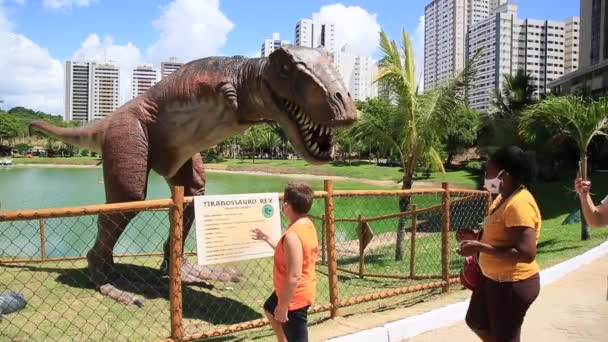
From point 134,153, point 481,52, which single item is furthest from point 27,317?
point 481,52

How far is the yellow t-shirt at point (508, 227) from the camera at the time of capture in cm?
282

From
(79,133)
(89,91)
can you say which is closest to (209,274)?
(79,133)

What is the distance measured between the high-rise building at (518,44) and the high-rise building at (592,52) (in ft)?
57.6

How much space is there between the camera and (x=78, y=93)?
114000 millimetres

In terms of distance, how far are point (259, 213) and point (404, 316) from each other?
6.34 ft

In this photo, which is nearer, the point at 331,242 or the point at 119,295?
the point at 331,242

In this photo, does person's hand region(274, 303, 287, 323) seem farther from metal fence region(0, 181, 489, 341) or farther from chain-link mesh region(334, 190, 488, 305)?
chain-link mesh region(334, 190, 488, 305)

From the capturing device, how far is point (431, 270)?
9.83 m

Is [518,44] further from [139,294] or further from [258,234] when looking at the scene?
[258,234]

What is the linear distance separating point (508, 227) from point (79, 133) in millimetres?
4994

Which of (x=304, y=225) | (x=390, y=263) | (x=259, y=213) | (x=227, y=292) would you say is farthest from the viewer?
(x=390, y=263)

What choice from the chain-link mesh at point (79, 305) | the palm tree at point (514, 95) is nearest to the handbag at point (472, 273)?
the chain-link mesh at point (79, 305)

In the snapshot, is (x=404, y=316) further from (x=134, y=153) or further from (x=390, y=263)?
(x=390, y=263)

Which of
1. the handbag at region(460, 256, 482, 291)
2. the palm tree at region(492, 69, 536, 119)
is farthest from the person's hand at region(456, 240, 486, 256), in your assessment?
the palm tree at region(492, 69, 536, 119)
